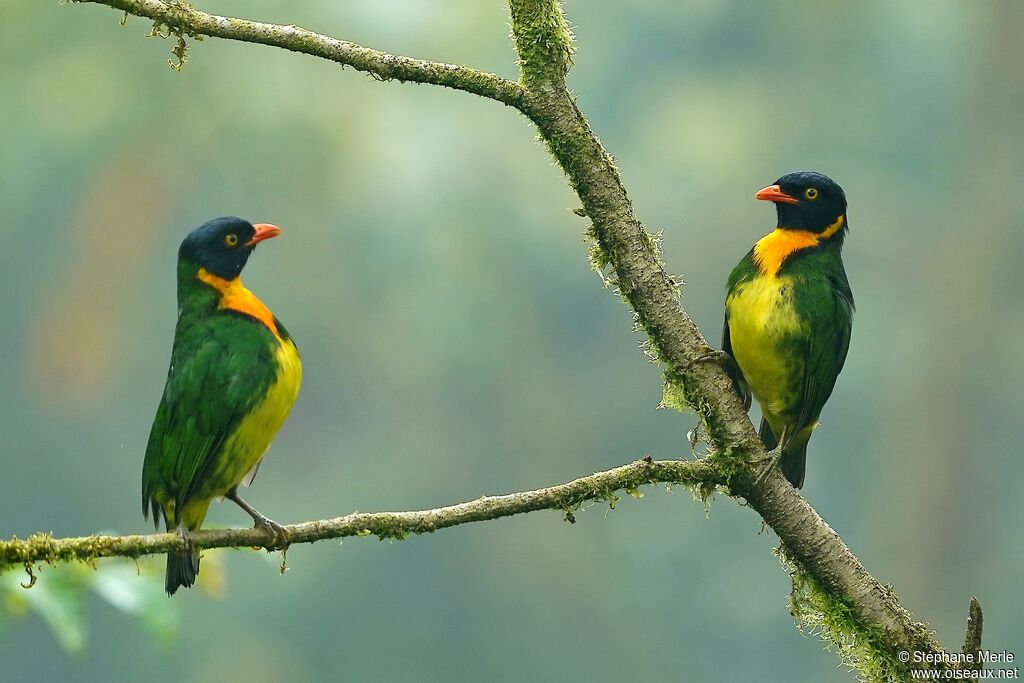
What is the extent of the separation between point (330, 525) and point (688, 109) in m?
13.8

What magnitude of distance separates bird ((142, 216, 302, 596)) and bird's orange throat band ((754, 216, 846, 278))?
49.2 inches

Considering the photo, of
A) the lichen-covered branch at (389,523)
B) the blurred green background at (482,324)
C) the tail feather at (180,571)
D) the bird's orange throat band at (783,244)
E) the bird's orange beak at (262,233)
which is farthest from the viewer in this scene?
the blurred green background at (482,324)

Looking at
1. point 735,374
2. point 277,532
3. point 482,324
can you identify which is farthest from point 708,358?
point 482,324

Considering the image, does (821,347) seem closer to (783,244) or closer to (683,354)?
(783,244)

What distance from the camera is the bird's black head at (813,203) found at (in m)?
3.24

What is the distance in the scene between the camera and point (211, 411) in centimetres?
289

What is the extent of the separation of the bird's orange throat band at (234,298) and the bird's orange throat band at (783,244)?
4.20ft

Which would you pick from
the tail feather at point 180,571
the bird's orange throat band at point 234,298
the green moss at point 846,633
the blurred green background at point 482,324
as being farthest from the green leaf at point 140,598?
the blurred green background at point 482,324

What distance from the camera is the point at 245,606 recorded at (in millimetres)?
14539

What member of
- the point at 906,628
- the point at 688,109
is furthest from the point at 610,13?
the point at 906,628

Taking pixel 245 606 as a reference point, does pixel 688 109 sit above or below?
→ above

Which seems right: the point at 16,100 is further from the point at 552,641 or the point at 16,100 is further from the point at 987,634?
the point at 987,634

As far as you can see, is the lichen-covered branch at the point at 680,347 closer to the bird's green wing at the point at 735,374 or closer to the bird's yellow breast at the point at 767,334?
the bird's green wing at the point at 735,374

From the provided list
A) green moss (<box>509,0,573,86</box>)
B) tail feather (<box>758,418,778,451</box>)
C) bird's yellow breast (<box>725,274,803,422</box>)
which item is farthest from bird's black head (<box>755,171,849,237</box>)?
green moss (<box>509,0,573,86</box>)
